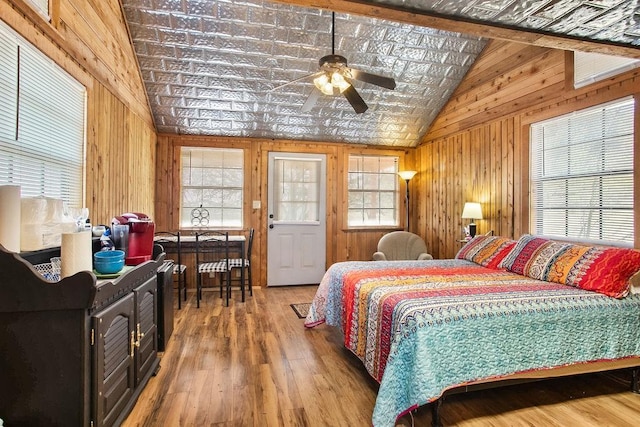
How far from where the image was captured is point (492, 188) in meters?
3.98

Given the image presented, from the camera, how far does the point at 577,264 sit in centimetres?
242

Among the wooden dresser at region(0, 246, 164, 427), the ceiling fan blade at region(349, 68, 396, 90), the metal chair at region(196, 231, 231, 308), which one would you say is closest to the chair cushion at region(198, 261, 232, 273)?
the metal chair at region(196, 231, 231, 308)

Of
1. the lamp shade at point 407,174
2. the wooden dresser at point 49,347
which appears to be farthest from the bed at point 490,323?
the lamp shade at point 407,174

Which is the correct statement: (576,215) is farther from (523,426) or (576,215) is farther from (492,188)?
(523,426)

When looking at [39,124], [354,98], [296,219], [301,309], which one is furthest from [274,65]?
[301,309]

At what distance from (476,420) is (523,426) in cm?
24

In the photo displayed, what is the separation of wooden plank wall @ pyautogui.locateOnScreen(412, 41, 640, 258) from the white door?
181 cm

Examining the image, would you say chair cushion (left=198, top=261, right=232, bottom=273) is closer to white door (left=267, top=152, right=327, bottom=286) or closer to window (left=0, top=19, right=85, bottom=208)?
white door (left=267, top=152, right=327, bottom=286)

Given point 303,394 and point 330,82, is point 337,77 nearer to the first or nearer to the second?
point 330,82

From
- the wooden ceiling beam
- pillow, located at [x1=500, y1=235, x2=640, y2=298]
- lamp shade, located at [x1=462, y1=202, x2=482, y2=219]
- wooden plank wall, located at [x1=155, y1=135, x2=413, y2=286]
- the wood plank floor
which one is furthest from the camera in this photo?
wooden plank wall, located at [x1=155, y1=135, x2=413, y2=286]

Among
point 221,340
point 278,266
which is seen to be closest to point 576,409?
point 221,340

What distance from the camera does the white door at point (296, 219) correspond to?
5188 mm

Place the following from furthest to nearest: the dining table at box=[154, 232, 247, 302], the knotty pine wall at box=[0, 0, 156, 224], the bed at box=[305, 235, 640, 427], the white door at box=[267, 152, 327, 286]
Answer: the white door at box=[267, 152, 327, 286] < the dining table at box=[154, 232, 247, 302] < the knotty pine wall at box=[0, 0, 156, 224] < the bed at box=[305, 235, 640, 427]

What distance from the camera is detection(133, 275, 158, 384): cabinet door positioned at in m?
1.95
